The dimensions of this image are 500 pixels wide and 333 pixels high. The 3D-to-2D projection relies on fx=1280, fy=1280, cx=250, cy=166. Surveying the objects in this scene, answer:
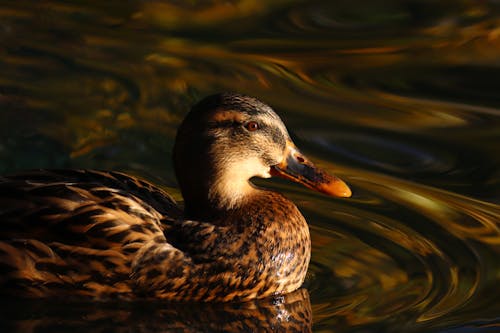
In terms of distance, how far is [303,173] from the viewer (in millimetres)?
8344

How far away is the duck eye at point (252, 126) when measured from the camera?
8.12 meters

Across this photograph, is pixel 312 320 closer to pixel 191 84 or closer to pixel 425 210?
pixel 425 210

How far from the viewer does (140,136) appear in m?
10.4

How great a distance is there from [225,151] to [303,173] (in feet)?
1.85

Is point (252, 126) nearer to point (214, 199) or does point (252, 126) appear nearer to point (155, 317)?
point (214, 199)

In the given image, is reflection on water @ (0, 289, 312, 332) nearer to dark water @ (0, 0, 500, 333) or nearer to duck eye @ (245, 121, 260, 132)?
dark water @ (0, 0, 500, 333)

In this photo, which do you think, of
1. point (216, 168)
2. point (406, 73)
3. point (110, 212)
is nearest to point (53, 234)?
point (110, 212)

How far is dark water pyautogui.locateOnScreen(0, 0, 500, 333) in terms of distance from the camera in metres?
7.86

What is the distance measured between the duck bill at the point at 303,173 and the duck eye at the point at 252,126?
0.28 meters

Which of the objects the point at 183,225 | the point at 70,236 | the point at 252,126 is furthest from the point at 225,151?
the point at 70,236

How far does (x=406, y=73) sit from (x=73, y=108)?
3104 mm

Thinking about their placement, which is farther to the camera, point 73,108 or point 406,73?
point 406,73

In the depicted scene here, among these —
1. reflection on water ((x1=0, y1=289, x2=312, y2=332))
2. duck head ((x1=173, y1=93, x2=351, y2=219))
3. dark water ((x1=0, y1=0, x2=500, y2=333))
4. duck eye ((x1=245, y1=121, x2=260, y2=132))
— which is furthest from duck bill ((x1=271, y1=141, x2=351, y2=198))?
reflection on water ((x1=0, y1=289, x2=312, y2=332))

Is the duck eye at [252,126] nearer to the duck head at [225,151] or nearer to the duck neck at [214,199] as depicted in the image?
the duck head at [225,151]
